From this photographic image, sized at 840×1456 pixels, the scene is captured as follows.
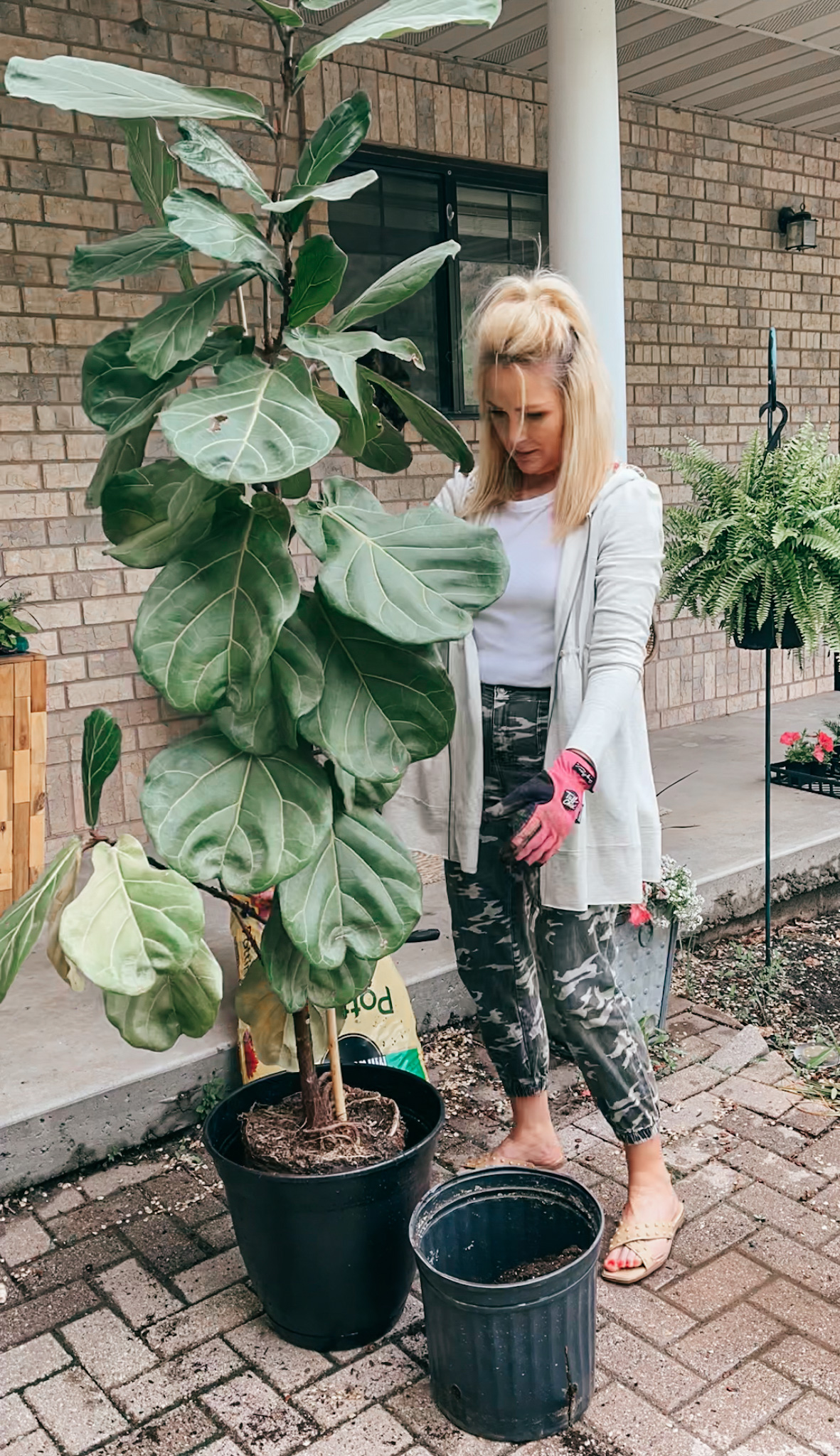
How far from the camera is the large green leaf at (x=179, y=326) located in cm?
163

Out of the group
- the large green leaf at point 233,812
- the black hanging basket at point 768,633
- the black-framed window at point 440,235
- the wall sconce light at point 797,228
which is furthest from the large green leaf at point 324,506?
the wall sconce light at point 797,228

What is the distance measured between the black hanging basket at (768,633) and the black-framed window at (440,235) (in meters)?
2.17

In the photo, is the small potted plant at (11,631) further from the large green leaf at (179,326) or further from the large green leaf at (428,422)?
the large green leaf at (179,326)

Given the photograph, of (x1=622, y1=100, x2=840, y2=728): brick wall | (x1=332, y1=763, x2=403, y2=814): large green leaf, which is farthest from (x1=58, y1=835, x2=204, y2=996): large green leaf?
(x1=622, y1=100, x2=840, y2=728): brick wall

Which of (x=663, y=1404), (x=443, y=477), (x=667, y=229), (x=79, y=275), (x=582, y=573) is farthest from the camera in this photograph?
(x=667, y=229)

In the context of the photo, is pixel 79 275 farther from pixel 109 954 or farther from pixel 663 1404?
pixel 663 1404

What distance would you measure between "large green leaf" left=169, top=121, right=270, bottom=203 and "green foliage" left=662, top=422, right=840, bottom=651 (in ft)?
6.19

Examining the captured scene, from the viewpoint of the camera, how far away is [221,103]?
1577 millimetres

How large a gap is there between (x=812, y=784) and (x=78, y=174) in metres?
3.50

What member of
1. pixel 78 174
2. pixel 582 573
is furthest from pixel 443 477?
Answer: pixel 582 573

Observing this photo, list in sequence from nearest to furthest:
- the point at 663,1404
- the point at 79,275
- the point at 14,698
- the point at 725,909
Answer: the point at 79,275 < the point at 663,1404 < the point at 14,698 < the point at 725,909

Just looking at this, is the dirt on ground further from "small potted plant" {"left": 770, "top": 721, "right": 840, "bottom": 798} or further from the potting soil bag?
the potting soil bag

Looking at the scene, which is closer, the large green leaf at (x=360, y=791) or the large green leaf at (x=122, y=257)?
the large green leaf at (x=122, y=257)

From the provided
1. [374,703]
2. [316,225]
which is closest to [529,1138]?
[374,703]
